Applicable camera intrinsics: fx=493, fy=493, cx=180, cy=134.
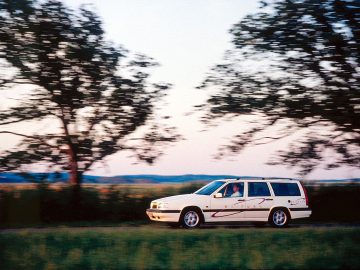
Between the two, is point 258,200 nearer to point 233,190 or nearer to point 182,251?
point 233,190

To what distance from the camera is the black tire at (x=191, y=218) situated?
661 inches

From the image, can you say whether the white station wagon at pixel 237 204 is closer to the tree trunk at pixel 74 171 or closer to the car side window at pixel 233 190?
the car side window at pixel 233 190

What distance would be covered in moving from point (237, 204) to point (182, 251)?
640cm

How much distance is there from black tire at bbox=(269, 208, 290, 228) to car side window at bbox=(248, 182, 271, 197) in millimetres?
703

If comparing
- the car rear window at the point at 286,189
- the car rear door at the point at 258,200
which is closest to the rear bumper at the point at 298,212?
the car rear window at the point at 286,189

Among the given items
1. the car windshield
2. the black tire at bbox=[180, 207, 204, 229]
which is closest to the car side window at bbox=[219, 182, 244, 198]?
the car windshield

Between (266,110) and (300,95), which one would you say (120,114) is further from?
(300,95)

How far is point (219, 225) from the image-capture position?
18531mm

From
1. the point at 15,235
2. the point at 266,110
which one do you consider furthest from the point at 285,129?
the point at 15,235

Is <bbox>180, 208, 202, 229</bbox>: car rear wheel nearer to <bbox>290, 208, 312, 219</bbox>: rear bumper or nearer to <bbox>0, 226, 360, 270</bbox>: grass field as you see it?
Answer: <bbox>0, 226, 360, 270</bbox>: grass field

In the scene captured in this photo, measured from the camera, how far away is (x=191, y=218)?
1686cm

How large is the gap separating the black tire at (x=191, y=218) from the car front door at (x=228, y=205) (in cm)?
41

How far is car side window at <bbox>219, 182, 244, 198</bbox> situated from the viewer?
1733 centimetres

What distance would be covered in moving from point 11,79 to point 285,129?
11.9 meters
